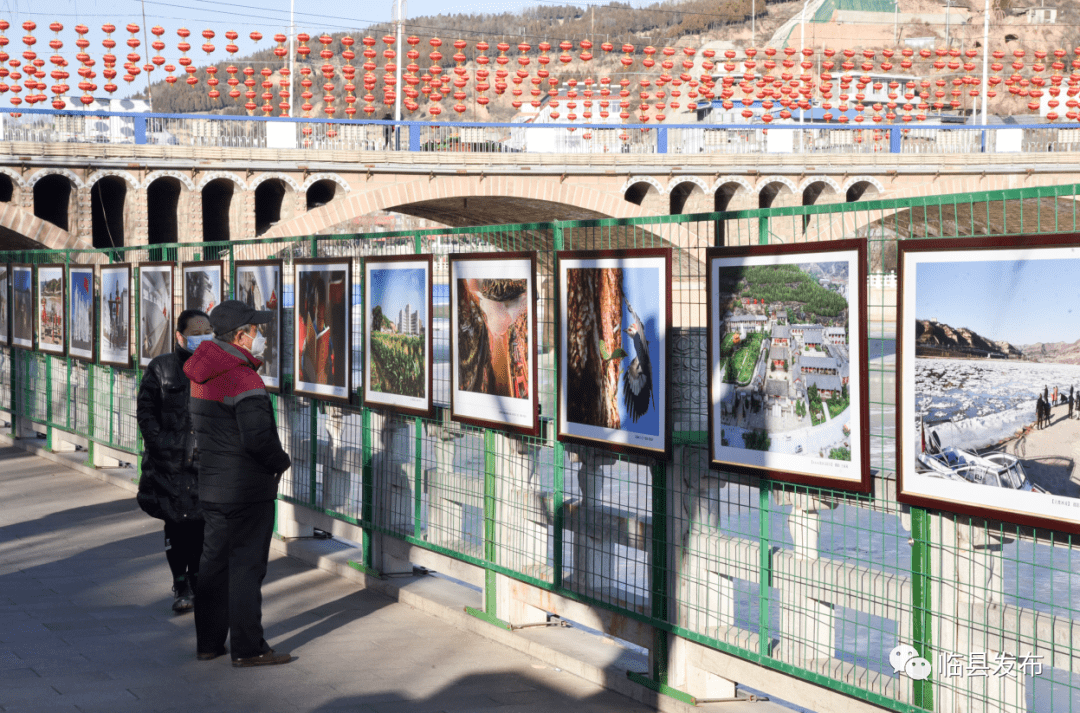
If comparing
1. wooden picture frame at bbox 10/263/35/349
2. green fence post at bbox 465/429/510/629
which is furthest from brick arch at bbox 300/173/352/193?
green fence post at bbox 465/429/510/629

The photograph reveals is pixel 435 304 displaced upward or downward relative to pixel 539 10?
downward

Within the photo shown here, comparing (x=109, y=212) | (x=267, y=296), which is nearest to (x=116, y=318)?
(x=267, y=296)

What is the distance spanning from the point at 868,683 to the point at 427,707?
1.93 metres

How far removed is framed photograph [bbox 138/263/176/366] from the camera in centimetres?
1065

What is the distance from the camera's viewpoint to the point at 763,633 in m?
4.86

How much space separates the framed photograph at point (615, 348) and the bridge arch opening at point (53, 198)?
30.0m

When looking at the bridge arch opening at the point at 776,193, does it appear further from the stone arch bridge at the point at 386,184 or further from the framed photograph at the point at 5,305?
the framed photograph at the point at 5,305

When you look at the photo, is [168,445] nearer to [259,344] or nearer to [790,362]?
[259,344]

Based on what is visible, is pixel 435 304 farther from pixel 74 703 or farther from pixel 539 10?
pixel 539 10

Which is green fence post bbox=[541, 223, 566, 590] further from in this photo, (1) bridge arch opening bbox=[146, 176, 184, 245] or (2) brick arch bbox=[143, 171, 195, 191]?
(1) bridge arch opening bbox=[146, 176, 184, 245]

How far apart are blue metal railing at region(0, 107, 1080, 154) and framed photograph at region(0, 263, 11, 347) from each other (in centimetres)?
1504

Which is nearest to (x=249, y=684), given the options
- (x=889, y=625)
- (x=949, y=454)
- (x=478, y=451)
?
(x=478, y=451)

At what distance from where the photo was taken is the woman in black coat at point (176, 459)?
6805 millimetres

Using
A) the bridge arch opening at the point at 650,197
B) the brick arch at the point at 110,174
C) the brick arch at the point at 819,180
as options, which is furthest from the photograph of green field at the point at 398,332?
the brick arch at the point at 819,180
